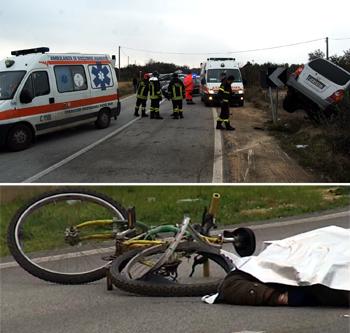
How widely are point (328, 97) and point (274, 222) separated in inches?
245

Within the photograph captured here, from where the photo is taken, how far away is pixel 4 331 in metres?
4.55

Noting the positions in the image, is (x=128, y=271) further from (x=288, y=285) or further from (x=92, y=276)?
(x=288, y=285)

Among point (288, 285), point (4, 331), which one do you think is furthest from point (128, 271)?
point (288, 285)

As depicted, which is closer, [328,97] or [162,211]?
[162,211]

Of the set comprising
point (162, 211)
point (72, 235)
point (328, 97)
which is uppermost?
point (328, 97)

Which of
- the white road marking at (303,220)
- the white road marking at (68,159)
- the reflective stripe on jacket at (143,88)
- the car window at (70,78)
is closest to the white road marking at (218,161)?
the white road marking at (303,220)

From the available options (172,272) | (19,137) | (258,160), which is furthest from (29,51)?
(172,272)

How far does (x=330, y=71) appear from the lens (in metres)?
16.0

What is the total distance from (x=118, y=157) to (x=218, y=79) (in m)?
16.4

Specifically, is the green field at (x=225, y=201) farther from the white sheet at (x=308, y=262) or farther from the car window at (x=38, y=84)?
the white sheet at (x=308, y=262)

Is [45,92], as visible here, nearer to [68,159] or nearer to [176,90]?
[68,159]

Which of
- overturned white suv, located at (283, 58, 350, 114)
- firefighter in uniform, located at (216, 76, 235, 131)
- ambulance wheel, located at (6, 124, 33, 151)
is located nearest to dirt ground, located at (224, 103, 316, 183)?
firefighter in uniform, located at (216, 76, 235, 131)

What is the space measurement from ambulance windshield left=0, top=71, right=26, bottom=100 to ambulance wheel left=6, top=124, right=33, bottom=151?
74 cm

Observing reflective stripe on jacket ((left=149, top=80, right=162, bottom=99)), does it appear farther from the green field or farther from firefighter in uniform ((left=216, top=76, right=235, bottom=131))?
the green field
